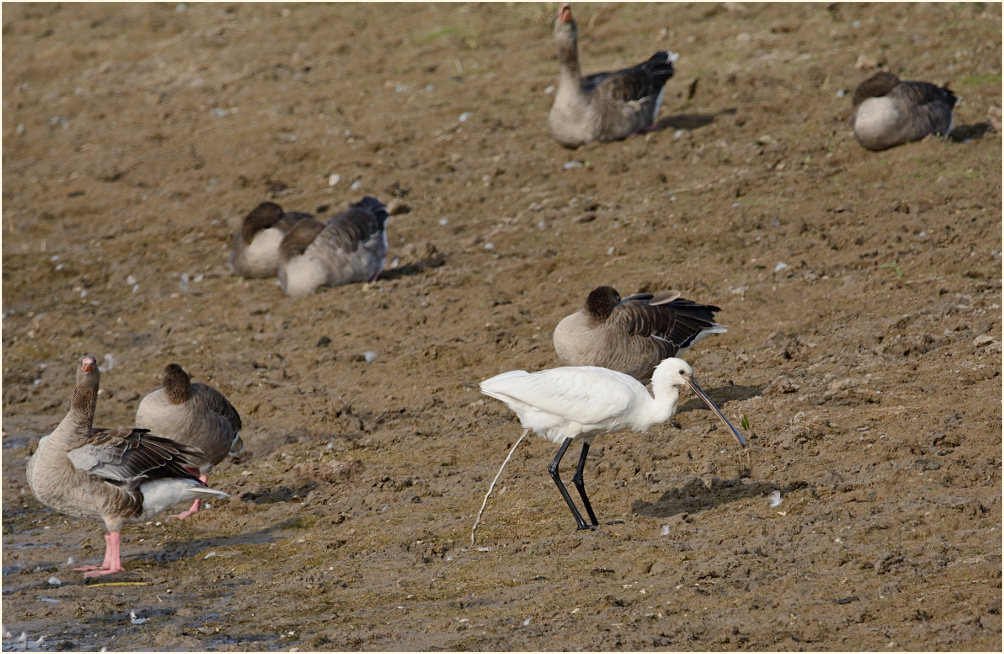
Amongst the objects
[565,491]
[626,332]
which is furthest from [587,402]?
[626,332]

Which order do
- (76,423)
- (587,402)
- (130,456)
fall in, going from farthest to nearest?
(76,423) → (130,456) → (587,402)

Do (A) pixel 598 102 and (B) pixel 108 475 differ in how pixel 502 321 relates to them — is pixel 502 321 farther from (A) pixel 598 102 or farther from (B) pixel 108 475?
(A) pixel 598 102

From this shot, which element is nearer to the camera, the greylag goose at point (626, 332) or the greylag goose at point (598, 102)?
the greylag goose at point (626, 332)

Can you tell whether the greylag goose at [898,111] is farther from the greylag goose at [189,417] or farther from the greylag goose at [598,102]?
the greylag goose at [189,417]

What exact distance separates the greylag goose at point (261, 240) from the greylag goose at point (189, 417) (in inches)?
161

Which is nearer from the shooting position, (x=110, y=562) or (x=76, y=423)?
(x=110, y=562)

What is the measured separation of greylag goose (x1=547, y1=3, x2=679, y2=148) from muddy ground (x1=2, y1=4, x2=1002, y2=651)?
31cm

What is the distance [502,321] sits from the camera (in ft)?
37.9

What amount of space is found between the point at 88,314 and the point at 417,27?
890cm

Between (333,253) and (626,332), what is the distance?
4816 mm

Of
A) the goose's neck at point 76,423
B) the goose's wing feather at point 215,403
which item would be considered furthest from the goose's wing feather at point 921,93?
the goose's neck at point 76,423

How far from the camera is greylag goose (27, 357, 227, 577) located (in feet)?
27.5

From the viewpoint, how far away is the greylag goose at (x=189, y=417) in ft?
31.1

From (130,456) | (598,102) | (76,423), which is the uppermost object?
(598,102)
